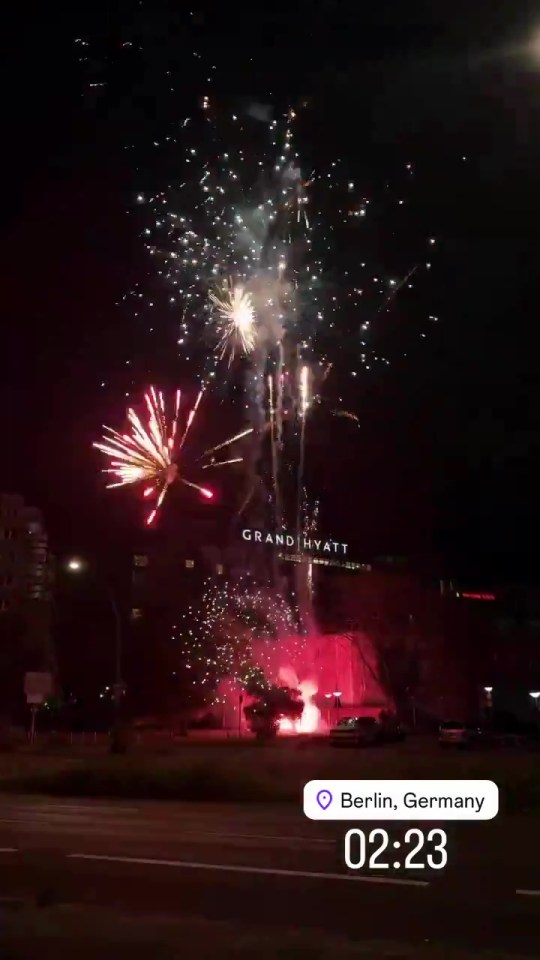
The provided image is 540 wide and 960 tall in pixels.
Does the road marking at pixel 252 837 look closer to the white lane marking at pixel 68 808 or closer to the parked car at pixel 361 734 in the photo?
the white lane marking at pixel 68 808

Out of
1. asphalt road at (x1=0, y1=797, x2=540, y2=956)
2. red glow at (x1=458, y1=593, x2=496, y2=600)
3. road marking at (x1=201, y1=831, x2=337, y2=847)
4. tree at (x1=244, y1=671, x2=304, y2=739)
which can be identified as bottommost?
asphalt road at (x1=0, y1=797, x2=540, y2=956)

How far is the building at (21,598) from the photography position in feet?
199

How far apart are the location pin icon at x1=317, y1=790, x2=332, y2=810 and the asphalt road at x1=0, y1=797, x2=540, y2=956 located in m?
0.40

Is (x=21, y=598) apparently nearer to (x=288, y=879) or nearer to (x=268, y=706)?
(x=268, y=706)

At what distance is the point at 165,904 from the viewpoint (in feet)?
30.0

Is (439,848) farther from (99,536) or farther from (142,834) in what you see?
(99,536)

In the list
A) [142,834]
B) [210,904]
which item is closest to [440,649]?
[142,834]

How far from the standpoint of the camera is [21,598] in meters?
66.0

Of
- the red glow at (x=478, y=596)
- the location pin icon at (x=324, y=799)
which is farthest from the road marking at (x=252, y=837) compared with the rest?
the red glow at (x=478, y=596)

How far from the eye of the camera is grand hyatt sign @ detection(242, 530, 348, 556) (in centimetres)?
5453

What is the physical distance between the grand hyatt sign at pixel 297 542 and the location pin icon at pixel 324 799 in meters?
44.1

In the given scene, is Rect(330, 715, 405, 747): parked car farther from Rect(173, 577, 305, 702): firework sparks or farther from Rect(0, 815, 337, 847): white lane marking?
Rect(0, 815, 337, 847): white lane marking

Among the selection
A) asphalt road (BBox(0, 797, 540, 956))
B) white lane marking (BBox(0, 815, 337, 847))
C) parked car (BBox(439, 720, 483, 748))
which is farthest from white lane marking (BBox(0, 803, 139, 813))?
parked car (BBox(439, 720, 483, 748))

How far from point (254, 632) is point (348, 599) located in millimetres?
8565
